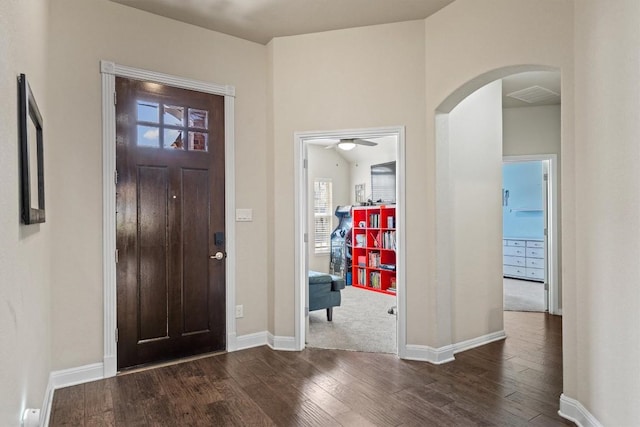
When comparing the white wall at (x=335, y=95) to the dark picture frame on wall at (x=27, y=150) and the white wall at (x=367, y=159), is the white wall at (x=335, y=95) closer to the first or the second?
the dark picture frame on wall at (x=27, y=150)

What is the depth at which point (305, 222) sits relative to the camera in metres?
3.78

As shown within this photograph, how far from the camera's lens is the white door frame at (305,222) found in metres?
3.44

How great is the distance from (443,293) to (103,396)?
2.84m

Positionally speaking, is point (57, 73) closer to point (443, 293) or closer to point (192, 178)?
point (192, 178)

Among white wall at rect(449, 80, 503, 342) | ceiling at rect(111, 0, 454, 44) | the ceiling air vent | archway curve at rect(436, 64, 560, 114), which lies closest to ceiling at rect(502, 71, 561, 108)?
the ceiling air vent

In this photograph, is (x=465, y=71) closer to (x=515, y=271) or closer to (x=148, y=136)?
(x=148, y=136)

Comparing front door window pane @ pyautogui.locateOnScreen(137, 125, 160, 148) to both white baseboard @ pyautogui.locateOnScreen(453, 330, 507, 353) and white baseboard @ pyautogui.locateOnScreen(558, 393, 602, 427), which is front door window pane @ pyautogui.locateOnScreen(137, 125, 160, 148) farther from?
white baseboard @ pyautogui.locateOnScreen(558, 393, 602, 427)

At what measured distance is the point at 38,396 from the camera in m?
2.08

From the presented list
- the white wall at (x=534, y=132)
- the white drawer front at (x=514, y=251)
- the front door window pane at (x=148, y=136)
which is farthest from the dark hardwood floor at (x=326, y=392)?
the white drawer front at (x=514, y=251)

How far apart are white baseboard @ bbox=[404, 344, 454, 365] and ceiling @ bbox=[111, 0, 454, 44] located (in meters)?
2.99

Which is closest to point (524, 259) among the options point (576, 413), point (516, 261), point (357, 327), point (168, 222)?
point (516, 261)

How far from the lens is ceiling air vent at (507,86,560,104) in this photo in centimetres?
466

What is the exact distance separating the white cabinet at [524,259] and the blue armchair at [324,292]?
4.93 m

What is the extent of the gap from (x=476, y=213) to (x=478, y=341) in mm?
1295
